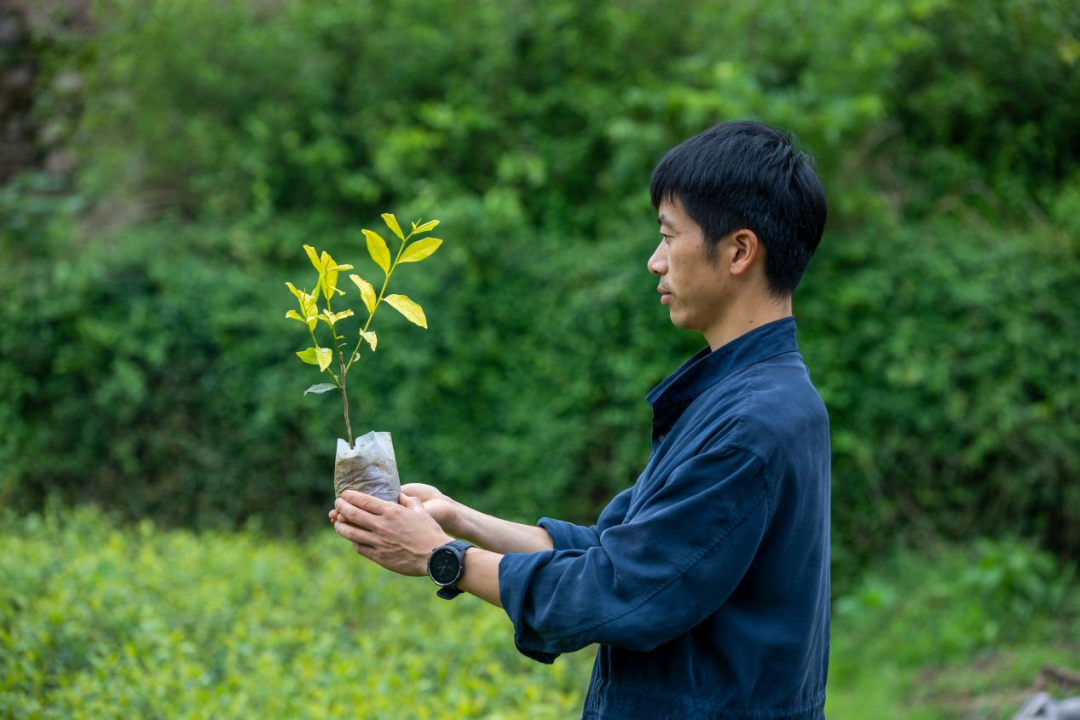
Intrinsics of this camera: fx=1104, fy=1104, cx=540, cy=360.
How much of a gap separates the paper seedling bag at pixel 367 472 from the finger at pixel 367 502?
3cm

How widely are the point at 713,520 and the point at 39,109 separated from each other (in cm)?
808

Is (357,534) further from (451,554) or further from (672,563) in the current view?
(672,563)

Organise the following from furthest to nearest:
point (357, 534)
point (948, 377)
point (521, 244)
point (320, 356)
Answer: point (521, 244), point (948, 377), point (320, 356), point (357, 534)

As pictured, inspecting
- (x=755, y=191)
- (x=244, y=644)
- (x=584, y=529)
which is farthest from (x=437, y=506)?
(x=244, y=644)

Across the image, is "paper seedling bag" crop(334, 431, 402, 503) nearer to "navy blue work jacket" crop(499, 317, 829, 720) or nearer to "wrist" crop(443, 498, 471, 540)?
"wrist" crop(443, 498, 471, 540)

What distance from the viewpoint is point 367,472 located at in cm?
212

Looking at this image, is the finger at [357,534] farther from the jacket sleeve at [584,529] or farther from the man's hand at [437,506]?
the jacket sleeve at [584,529]

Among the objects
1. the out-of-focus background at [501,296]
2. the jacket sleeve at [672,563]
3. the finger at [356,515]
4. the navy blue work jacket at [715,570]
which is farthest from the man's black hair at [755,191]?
the out-of-focus background at [501,296]

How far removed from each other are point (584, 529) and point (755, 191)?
0.84m

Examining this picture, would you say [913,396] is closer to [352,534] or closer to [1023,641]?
[1023,641]

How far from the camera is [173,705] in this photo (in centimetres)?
348

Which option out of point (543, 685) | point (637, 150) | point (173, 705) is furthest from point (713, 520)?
point (637, 150)

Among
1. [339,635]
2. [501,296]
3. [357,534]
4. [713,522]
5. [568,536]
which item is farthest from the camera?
[501,296]

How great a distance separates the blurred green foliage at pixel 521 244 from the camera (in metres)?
6.30
